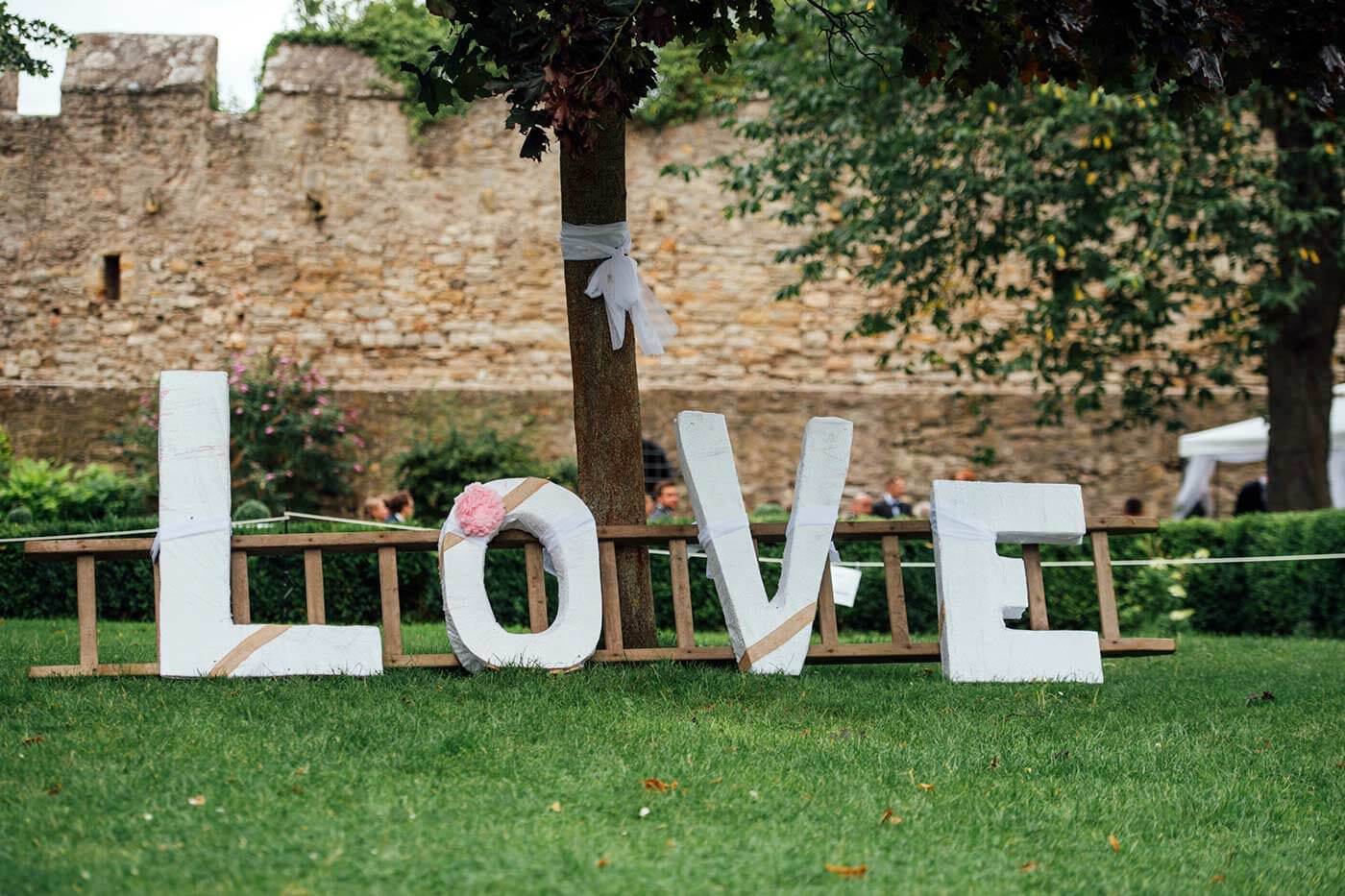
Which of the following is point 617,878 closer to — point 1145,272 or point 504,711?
point 504,711

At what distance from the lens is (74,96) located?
16.3m

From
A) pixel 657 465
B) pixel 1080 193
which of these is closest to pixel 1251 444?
pixel 1080 193

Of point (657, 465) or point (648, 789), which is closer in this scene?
point (648, 789)

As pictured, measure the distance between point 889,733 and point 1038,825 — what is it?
106cm

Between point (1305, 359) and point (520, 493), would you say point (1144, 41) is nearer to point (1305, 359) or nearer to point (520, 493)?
point (520, 493)

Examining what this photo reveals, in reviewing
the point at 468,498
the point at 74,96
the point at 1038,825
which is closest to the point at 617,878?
the point at 1038,825

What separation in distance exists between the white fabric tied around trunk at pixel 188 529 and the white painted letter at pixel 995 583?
3214 mm

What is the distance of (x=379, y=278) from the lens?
1648 cm

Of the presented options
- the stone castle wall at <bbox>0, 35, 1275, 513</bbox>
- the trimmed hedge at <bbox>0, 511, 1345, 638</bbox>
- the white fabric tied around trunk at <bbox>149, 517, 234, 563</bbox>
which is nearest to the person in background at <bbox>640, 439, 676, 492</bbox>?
the stone castle wall at <bbox>0, 35, 1275, 513</bbox>

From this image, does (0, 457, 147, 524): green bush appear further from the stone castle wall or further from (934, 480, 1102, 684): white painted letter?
(934, 480, 1102, 684): white painted letter

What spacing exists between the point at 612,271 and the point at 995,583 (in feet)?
7.65

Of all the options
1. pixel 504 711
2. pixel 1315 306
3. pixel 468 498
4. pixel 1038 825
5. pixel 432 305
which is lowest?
pixel 1038 825

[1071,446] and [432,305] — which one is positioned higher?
[432,305]

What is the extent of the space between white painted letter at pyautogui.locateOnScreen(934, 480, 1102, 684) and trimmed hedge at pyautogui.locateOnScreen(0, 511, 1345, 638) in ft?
8.27
